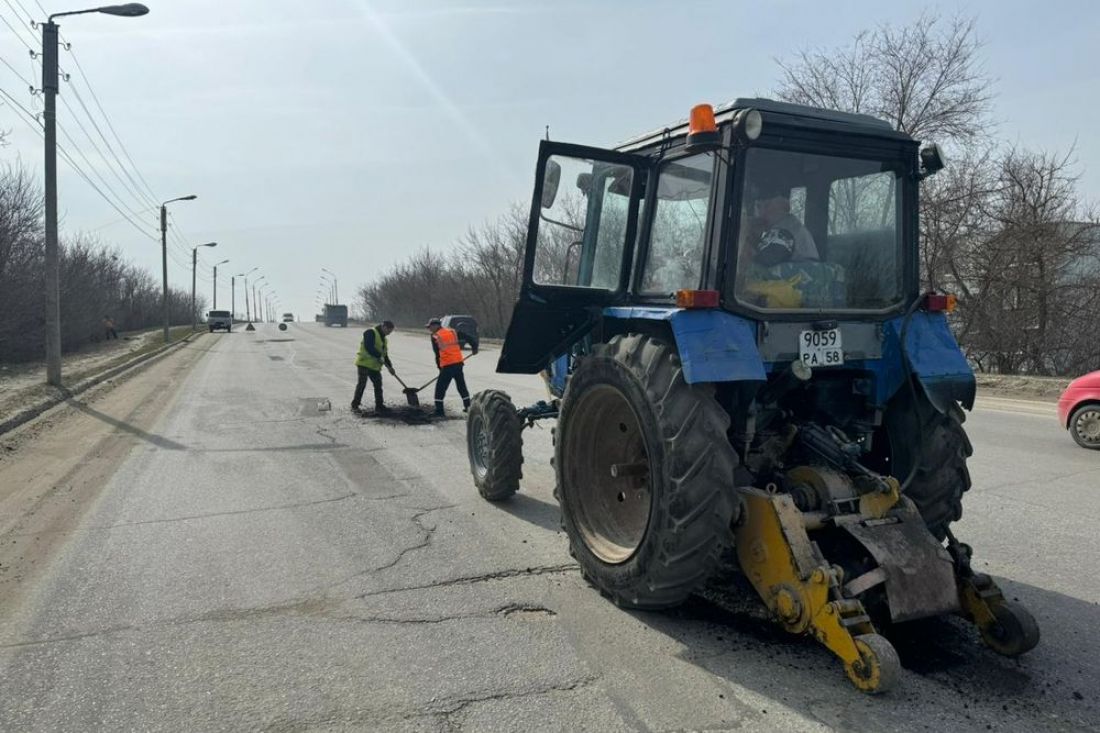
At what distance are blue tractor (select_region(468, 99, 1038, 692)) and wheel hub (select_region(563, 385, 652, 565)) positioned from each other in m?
0.01

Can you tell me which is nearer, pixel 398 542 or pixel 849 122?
pixel 849 122

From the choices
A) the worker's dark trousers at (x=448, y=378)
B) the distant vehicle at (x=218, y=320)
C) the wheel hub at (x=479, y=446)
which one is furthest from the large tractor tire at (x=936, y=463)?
the distant vehicle at (x=218, y=320)

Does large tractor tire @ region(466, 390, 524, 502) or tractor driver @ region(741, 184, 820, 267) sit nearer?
tractor driver @ region(741, 184, 820, 267)

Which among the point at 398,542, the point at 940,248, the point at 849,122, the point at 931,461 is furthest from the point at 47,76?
the point at 940,248

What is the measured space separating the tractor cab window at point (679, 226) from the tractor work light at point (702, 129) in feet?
0.97

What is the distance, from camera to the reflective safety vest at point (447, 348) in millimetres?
12219

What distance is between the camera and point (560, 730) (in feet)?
9.95

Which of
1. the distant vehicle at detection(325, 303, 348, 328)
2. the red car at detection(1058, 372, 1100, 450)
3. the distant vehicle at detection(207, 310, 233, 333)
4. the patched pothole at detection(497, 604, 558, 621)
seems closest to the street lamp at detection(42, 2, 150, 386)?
the patched pothole at detection(497, 604, 558, 621)

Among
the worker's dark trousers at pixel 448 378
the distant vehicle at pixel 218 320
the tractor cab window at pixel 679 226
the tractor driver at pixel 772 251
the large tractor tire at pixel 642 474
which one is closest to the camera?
the large tractor tire at pixel 642 474

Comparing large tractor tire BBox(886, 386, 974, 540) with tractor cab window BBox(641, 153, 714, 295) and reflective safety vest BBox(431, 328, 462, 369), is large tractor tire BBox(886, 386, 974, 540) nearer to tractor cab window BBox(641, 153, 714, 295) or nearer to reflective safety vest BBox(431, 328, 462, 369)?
tractor cab window BBox(641, 153, 714, 295)

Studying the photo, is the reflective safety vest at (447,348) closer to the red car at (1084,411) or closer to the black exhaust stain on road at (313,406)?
the black exhaust stain on road at (313,406)

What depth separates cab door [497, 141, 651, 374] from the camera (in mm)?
4820

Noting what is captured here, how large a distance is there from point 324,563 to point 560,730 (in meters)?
2.61

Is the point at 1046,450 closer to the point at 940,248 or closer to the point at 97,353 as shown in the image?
the point at 940,248
